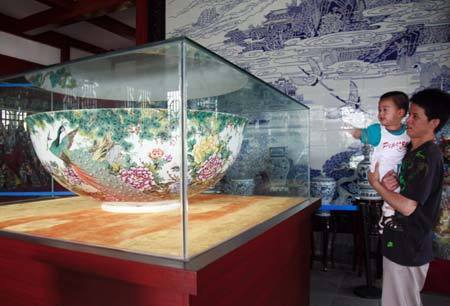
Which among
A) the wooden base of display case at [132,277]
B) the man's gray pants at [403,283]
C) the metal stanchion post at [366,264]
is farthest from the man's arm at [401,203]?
the metal stanchion post at [366,264]

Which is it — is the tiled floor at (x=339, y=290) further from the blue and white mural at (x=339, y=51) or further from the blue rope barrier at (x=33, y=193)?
the blue rope barrier at (x=33, y=193)

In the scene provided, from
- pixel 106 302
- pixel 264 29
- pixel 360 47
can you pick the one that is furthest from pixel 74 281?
pixel 264 29

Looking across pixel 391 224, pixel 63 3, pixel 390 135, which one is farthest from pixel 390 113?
pixel 63 3

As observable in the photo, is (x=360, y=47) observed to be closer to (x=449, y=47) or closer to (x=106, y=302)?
(x=449, y=47)

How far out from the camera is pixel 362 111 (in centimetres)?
268

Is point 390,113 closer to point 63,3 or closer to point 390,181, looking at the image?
point 390,181

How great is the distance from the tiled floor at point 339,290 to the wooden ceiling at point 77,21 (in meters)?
2.46

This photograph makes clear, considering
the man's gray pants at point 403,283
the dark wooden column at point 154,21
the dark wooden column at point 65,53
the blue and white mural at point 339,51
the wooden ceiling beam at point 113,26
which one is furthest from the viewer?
the dark wooden column at point 65,53

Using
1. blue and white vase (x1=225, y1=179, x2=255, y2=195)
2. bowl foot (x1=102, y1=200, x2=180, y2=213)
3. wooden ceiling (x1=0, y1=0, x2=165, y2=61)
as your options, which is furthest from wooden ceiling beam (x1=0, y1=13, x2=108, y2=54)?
bowl foot (x1=102, y1=200, x2=180, y2=213)

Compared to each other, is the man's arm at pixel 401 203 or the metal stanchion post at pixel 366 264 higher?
the man's arm at pixel 401 203

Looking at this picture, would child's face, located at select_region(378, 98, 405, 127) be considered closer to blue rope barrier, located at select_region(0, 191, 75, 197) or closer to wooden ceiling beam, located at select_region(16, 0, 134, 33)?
blue rope barrier, located at select_region(0, 191, 75, 197)

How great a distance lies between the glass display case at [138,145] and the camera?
564 millimetres

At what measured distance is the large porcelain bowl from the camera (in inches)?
26.0

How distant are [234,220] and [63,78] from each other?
17.1 inches
